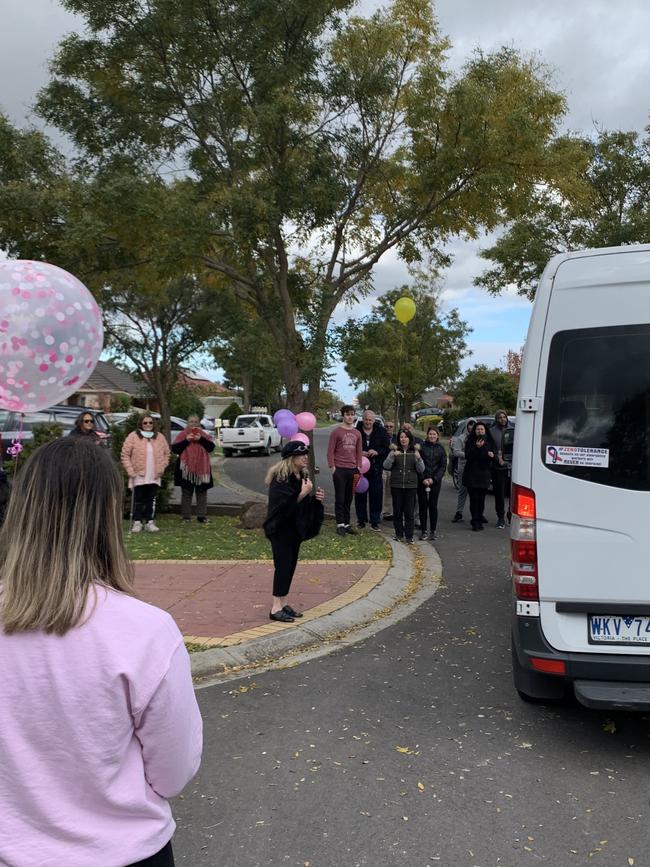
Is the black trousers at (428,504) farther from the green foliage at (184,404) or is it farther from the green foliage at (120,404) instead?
the green foliage at (120,404)

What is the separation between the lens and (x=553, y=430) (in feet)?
13.8

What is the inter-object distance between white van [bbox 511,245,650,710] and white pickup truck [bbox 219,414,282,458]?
28.3m

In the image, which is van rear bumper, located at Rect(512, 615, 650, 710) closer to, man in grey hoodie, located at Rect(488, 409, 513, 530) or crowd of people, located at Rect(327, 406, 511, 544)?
crowd of people, located at Rect(327, 406, 511, 544)

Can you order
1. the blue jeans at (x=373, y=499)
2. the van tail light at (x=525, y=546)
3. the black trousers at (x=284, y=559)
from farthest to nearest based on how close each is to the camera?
1. the blue jeans at (x=373, y=499)
2. the black trousers at (x=284, y=559)
3. the van tail light at (x=525, y=546)

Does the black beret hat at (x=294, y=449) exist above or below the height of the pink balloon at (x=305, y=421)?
below

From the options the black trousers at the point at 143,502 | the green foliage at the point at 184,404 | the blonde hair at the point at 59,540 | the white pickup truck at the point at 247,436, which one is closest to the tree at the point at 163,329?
the white pickup truck at the point at 247,436

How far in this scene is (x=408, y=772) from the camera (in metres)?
3.97

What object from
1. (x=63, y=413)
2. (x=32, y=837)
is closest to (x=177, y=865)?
(x=32, y=837)

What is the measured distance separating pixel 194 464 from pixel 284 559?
19.0 feet

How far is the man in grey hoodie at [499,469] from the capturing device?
41.9ft

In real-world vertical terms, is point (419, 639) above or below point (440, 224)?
below

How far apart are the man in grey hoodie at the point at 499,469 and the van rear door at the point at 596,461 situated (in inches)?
336

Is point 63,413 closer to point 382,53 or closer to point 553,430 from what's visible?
point 382,53

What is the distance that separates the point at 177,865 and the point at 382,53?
11157mm
